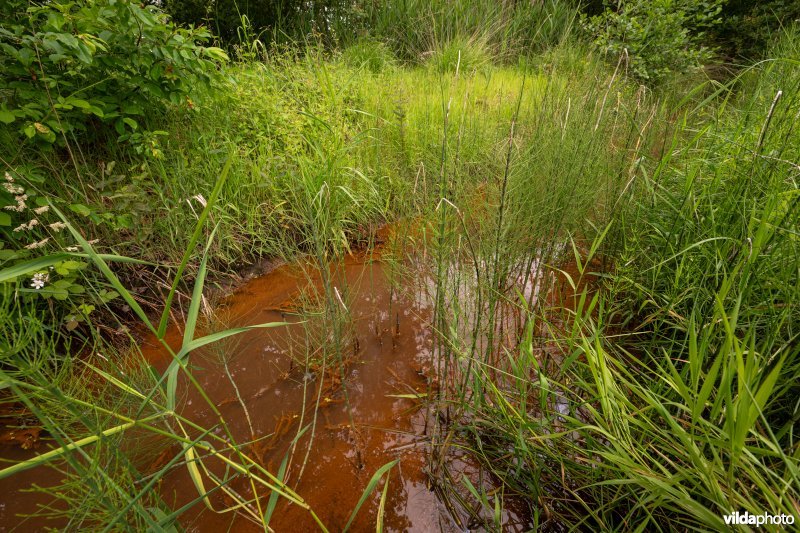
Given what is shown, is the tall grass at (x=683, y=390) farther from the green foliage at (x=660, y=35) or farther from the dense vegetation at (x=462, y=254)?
the green foliage at (x=660, y=35)

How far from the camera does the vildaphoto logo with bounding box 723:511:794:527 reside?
603 mm

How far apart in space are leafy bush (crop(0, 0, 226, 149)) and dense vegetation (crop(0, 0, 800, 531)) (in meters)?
0.01

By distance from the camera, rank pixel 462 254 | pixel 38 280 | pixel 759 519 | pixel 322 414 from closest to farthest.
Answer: pixel 759 519 < pixel 38 280 < pixel 322 414 < pixel 462 254

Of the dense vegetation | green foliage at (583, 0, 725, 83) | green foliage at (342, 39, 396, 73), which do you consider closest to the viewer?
the dense vegetation

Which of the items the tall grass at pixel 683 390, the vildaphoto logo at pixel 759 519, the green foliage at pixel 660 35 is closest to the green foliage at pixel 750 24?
the green foliage at pixel 660 35

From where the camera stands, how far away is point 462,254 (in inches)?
66.7

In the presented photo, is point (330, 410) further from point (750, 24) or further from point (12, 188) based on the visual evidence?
point (750, 24)

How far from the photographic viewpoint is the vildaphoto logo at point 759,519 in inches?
23.7

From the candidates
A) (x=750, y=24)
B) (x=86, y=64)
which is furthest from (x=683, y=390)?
(x=750, y=24)

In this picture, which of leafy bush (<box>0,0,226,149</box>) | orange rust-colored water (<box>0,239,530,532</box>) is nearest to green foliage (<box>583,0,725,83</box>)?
orange rust-colored water (<box>0,239,530,532</box>)

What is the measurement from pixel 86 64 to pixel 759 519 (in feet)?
8.70

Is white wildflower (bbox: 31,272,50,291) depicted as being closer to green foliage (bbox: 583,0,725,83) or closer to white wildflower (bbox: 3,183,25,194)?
white wildflower (bbox: 3,183,25,194)

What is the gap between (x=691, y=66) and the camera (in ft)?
11.7

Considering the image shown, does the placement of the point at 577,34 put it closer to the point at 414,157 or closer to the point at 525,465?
the point at 414,157
